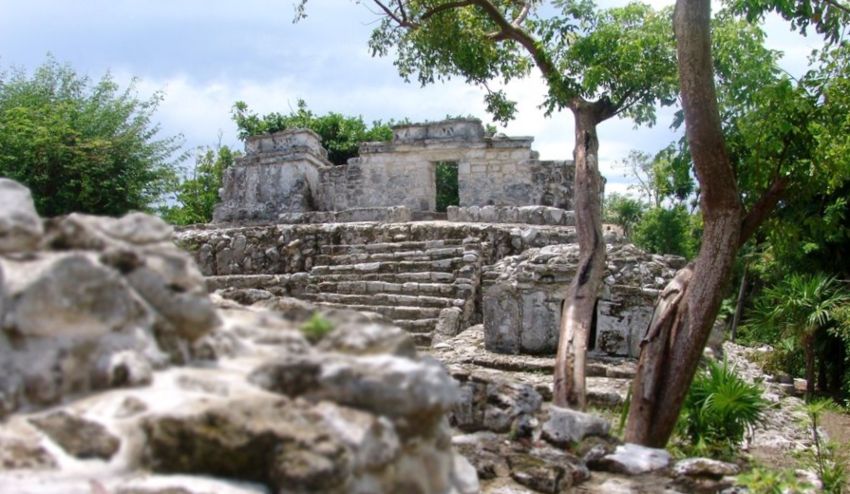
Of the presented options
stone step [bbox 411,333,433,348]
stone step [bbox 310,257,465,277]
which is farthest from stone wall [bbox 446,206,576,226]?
stone step [bbox 411,333,433,348]

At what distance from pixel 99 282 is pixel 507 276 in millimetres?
6550

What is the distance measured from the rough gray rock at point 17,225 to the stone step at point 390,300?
7.77 metres

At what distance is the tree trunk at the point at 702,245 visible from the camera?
470 cm

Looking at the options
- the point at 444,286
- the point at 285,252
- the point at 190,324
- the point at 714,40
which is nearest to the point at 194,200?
the point at 285,252

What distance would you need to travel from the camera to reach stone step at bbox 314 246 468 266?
34.5 feet

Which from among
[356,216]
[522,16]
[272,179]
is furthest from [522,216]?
[272,179]

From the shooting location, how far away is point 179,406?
1.46 metres

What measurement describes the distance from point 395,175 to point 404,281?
5.04m

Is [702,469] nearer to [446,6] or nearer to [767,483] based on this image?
[767,483]

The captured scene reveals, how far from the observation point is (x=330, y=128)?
72.7 feet

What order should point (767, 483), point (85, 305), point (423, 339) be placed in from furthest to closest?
1. point (423, 339)
2. point (767, 483)
3. point (85, 305)

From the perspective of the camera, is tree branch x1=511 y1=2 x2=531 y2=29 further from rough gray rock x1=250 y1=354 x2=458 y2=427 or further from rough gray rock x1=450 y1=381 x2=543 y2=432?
rough gray rock x1=250 y1=354 x2=458 y2=427

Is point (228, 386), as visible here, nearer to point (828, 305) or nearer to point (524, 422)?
point (524, 422)

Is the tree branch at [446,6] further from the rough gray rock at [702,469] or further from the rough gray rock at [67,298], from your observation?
the rough gray rock at [67,298]
